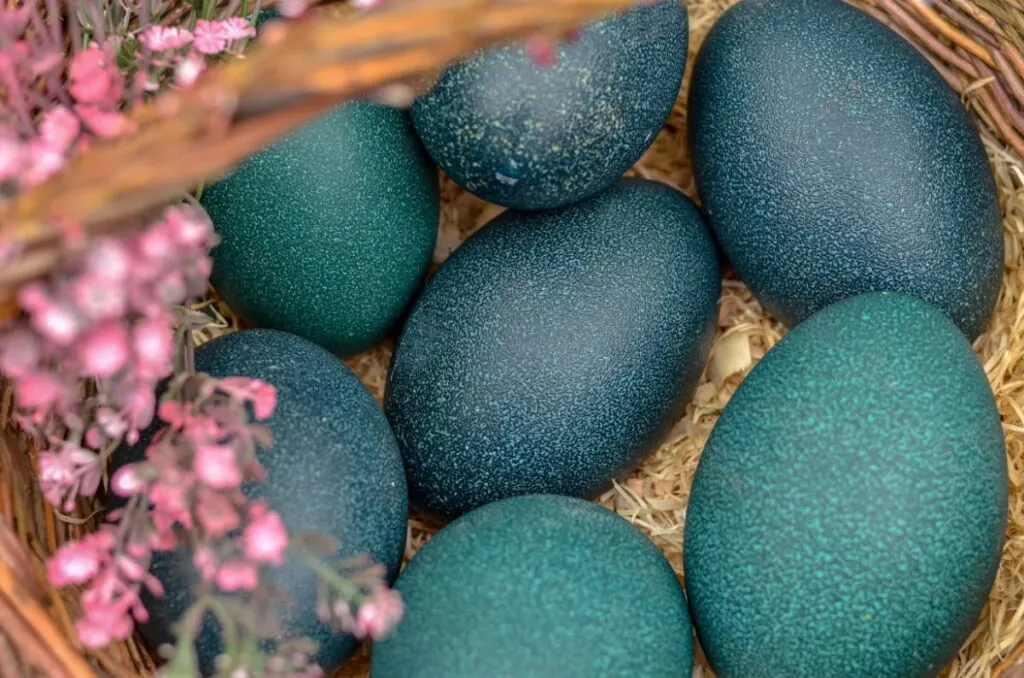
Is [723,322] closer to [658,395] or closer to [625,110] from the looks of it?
[658,395]

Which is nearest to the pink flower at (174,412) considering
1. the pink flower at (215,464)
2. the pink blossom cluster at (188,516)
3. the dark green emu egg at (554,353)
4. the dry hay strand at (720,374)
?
the pink blossom cluster at (188,516)

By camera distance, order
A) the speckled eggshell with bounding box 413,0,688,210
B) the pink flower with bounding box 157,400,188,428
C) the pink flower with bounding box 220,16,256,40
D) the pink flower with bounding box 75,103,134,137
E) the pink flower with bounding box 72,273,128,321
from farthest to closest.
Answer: the speckled eggshell with bounding box 413,0,688,210 → the pink flower with bounding box 220,16,256,40 → the pink flower with bounding box 157,400,188,428 → the pink flower with bounding box 75,103,134,137 → the pink flower with bounding box 72,273,128,321

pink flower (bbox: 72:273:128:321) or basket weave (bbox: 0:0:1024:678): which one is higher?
pink flower (bbox: 72:273:128:321)

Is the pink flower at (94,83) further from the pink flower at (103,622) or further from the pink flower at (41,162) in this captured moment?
the pink flower at (103,622)

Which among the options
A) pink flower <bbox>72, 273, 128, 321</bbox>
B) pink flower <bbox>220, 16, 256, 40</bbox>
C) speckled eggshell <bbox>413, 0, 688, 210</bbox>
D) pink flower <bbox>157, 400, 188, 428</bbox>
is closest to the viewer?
pink flower <bbox>72, 273, 128, 321</bbox>

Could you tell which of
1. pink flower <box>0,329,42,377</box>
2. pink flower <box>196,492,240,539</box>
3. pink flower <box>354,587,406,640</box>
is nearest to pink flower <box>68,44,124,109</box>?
pink flower <box>0,329,42,377</box>

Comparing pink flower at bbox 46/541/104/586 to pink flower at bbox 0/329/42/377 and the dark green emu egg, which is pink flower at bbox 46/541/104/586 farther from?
the dark green emu egg

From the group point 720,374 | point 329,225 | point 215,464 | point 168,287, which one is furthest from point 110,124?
point 720,374

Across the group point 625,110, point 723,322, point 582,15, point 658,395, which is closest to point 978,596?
point 658,395
